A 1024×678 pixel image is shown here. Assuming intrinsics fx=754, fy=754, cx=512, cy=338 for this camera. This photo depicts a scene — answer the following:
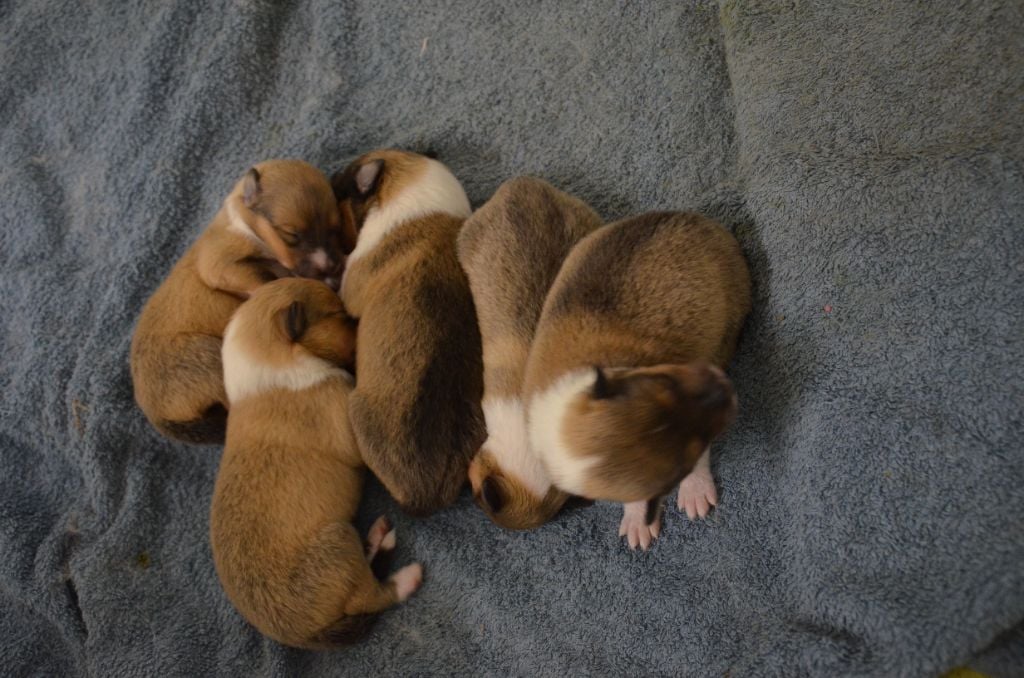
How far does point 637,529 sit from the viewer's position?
271 cm

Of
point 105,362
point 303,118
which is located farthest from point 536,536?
point 303,118

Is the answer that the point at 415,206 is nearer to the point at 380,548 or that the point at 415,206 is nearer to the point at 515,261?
the point at 515,261

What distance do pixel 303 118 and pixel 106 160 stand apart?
43.6 inches

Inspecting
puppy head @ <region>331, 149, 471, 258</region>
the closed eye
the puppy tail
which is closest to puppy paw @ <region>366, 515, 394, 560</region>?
the puppy tail

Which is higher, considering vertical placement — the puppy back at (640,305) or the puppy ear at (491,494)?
the puppy back at (640,305)

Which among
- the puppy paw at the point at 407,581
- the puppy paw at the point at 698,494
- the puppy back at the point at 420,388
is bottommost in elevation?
the puppy paw at the point at 407,581

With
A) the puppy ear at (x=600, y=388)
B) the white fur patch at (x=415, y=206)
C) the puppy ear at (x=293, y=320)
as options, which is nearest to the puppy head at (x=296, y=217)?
the white fur patch at (x=415, y=206)

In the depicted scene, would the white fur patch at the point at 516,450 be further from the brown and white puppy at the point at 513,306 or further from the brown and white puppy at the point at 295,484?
the brown and white puppy at the point at 295,484

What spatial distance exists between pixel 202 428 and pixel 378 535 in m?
0.89

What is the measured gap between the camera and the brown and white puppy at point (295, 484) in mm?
2596

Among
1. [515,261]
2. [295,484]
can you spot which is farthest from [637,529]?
[295,484]

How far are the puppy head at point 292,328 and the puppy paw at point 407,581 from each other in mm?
866

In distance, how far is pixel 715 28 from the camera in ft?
10.6

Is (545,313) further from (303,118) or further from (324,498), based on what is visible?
(303,118)
